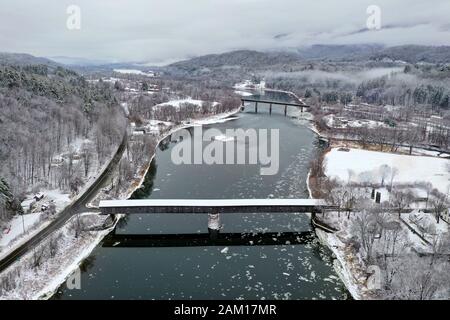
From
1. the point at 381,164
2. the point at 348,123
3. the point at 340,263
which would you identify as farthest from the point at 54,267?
the point at 348,123

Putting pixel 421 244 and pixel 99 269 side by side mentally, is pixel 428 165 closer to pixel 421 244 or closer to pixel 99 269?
pixel 421 244

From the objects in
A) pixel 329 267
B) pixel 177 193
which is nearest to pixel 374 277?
pixel 329 267

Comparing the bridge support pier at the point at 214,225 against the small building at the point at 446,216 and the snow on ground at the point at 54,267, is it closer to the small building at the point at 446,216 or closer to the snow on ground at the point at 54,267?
the snow on ground at the point at 54,267

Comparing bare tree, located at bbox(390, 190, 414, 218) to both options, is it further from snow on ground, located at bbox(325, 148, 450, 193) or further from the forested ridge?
the forested ridge

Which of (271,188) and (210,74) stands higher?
(210,74)

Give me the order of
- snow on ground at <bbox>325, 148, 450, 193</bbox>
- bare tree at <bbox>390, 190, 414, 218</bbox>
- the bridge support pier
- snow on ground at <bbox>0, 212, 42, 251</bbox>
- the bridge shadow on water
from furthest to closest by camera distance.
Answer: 1. snow on ground at <bbox>325, 148, 450, 193</bbox>
2. bare tree at <bbox>390, 190, 414, 218</bbox>
3. the bridge support pier
4. the bridge shadow on water
5. snow on ground at <bbox>0, 212, 42, 251</bbox>

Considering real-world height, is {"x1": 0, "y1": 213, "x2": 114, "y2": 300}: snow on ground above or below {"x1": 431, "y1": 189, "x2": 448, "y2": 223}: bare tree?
below

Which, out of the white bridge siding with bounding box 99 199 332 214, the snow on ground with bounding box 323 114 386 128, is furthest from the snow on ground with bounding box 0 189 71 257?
the snow on ground with bounding box 323 114 386 128
